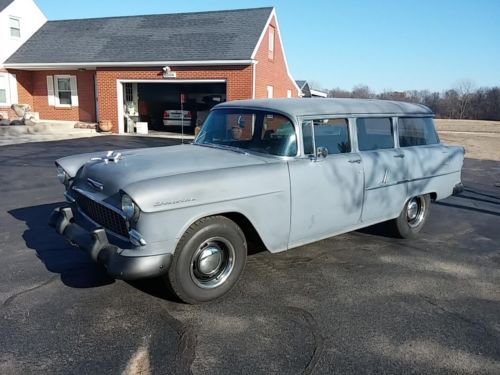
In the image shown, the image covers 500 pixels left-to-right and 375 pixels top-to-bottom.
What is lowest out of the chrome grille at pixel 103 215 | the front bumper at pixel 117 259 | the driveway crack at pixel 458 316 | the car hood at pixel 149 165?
the driveway crack at pixel 458 316

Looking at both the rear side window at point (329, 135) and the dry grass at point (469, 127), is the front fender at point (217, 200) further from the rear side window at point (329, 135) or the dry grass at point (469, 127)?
the dry grass at point (469, 127)

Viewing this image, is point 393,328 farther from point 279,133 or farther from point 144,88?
point 144,88

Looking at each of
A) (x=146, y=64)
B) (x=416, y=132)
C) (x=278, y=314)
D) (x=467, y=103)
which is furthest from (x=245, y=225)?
(x=467, y=103)

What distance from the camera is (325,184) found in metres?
4.40

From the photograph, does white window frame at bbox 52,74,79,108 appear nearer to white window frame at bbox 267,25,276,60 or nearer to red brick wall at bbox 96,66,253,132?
red brick wall at bbox 96,66,253,132

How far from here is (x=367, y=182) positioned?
4.85 meters

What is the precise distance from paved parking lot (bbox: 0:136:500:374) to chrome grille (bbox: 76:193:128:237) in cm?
67

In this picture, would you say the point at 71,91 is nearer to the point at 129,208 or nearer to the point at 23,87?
the point at 23,87

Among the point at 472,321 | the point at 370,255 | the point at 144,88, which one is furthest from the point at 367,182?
the point at 144,88

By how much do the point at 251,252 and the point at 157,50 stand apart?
16601 mm

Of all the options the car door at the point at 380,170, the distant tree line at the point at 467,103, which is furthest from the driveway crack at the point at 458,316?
the distant tree line at the point at 467,103

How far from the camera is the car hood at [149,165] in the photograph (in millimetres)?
3605

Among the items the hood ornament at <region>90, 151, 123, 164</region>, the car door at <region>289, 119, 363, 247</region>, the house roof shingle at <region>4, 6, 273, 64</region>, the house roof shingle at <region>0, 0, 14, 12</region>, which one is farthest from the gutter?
the hood ornament at <region>90, 151, 123, 164</region>

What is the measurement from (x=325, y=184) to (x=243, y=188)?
109 cm
